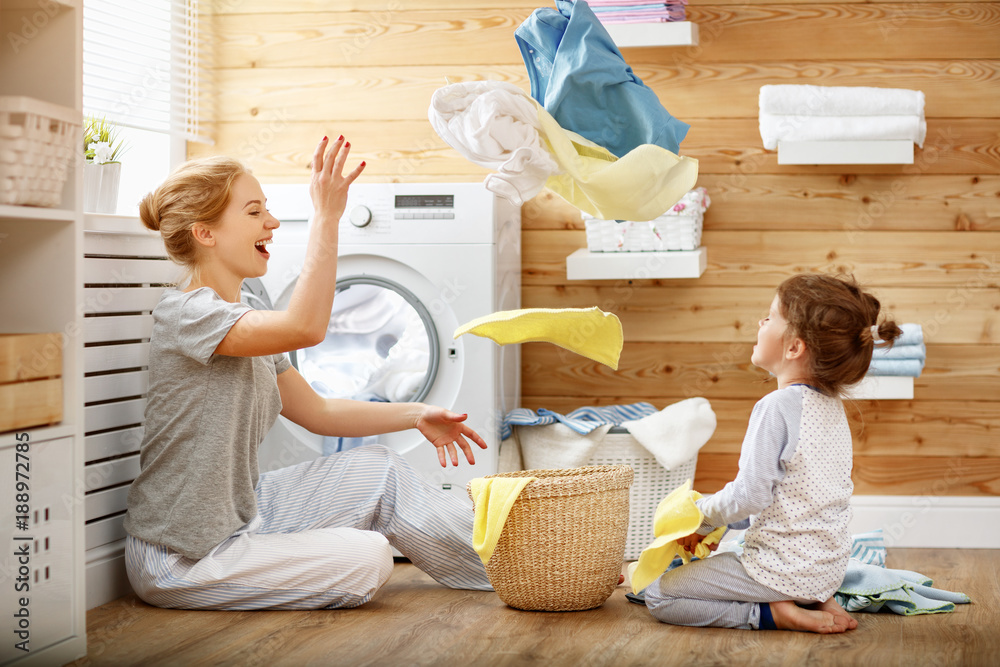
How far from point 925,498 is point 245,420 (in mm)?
1829

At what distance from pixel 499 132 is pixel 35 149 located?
84 cm

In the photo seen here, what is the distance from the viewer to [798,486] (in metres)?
1.72

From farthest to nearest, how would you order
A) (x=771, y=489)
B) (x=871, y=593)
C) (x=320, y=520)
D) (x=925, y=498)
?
1. (x=925, y=498)
2. (x=320, y=520)
3. (x=871, y=593)
4. (x=771, y=489)

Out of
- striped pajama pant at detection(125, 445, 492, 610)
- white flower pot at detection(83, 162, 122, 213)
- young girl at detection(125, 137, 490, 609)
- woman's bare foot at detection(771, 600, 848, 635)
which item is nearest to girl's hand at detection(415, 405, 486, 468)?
young girl at detection(125, 137, 490, 609)

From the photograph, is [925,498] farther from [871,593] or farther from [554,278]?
[554,278]

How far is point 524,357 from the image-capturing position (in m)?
2.80

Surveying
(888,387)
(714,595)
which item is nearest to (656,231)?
(888,387)

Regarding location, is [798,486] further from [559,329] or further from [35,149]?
[35,149]

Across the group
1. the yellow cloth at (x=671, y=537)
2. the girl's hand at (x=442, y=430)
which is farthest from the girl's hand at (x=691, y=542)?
the girl's hand at (x=442, y=430)

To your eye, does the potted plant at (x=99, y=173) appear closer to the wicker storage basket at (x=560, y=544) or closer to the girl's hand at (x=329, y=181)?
the girl's hand at (x=329, y=181)

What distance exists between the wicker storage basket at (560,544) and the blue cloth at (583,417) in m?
0.45

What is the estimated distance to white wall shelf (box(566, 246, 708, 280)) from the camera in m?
2.46

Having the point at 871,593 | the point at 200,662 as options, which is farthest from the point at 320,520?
the point at 871,593

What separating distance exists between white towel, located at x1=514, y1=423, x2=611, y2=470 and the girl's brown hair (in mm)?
686
